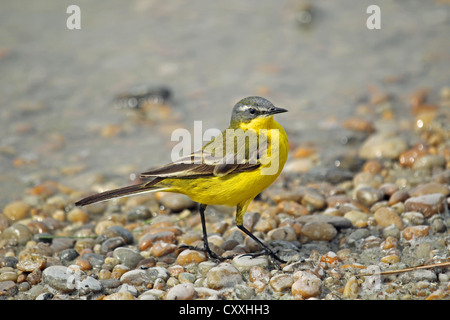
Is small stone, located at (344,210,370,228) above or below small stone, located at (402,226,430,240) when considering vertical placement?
above

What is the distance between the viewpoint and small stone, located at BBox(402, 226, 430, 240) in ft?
21.6

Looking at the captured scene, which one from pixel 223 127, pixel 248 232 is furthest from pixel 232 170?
pixel 223 127

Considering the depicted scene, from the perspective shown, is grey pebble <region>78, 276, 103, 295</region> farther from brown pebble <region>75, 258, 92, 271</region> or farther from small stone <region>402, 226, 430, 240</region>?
small stone <region>402, 226, 430, 240</region>

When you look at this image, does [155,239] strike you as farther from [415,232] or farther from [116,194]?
[415,232]

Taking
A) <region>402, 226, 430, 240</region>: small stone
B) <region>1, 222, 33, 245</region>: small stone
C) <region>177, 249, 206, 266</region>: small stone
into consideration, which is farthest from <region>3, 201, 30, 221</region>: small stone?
<region>402, 226, 430, 240</region>: small stone

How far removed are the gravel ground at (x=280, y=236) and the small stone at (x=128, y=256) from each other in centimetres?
2

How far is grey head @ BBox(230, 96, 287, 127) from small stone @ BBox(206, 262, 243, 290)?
5.70 ft

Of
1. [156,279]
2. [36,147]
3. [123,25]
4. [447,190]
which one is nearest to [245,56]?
[123,25]

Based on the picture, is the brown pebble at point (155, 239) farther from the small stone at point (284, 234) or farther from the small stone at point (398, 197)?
the small stone at point (398, 197)

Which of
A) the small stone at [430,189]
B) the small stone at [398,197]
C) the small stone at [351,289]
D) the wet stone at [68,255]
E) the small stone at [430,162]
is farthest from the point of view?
the small stone at [430,162]

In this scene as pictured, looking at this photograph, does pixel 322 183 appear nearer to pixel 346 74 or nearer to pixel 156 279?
pixel 156 279

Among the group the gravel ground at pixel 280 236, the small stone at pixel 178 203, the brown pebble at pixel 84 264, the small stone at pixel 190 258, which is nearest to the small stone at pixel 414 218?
the gravel ground at pixel 280 236

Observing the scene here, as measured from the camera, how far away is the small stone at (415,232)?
6.59m

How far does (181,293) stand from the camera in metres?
5.75
